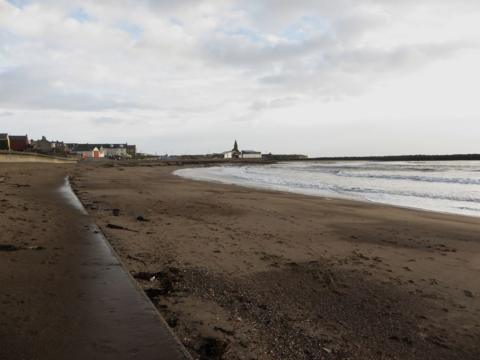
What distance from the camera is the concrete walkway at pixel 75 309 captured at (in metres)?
2.82

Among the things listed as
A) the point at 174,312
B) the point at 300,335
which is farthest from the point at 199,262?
the point at 300,335

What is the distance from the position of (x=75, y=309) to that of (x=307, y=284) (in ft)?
9.70

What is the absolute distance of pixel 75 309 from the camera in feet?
11.6

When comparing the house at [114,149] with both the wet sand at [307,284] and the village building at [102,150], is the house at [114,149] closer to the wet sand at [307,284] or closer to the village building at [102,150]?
the village building at [102,150]

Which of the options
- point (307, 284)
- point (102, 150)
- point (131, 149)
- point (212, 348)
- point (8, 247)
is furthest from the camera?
point (131, 149)

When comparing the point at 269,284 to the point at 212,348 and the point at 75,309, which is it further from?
the point at 75,309

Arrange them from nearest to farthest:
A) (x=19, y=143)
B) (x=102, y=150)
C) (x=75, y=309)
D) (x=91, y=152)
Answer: (x=75, y=309)
(x=19, y=143)
(x=91, y=152)
(x=102, y=150)

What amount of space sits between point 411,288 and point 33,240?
567 cm

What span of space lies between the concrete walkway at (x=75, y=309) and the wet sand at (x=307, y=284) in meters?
0.44

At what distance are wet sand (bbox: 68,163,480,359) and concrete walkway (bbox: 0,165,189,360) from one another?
1.43 feet

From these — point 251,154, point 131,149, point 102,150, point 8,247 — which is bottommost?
point 8,247

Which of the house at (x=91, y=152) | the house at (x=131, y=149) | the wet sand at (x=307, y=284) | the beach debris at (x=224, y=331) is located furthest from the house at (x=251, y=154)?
the beach debris at (x=224, y=331)

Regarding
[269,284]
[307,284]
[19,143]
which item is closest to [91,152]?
[19,143]

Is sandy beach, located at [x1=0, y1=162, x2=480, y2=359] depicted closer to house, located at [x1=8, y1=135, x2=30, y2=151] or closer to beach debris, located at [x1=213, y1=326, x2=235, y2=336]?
beach debris, located at [x1=213, y1=326, x2=235, y2=336]
